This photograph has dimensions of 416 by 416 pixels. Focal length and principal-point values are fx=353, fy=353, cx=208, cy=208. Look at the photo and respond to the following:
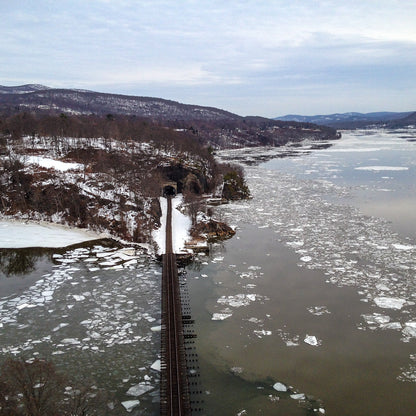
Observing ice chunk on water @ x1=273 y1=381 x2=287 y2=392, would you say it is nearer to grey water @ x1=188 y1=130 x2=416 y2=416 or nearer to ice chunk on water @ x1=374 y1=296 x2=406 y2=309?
grey water @ x1=188 y1=130 x2=416 y2=416

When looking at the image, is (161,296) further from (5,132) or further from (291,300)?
(5,132)

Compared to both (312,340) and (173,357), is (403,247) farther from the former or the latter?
(173,357)

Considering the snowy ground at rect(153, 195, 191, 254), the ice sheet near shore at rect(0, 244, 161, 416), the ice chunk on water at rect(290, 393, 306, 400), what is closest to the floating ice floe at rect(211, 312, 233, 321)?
the ice sheet near shore at rect(0, 244, 161, 416)

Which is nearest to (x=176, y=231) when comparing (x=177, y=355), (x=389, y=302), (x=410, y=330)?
(x=177, y=355)

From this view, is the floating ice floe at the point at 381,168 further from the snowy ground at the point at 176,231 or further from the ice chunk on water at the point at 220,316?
the ice chunk on water at the point at 220,316

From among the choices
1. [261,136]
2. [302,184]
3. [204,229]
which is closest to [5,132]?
[204,229]

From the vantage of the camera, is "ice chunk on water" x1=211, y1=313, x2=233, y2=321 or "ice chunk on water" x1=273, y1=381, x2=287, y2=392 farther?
"ice chunk on water" x1=211, y1=313, x2=233, y2=321
